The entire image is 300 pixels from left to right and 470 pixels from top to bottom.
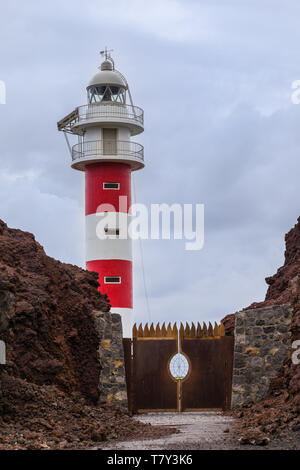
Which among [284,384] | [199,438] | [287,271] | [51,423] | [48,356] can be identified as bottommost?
[199,438]

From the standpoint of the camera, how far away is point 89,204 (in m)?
31.2

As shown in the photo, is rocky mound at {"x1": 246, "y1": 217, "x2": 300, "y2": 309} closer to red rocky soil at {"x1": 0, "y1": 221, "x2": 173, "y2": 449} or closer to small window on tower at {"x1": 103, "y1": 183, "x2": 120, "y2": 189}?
red rocky soil at {"x1": 0, "y1": 221, "x2": 173, "y2": 449}

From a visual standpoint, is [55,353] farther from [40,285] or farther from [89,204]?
[89,204]

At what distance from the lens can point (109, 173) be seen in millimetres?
31297

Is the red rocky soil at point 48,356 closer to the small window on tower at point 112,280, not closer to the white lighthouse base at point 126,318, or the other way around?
the small window on tower at point 112,280

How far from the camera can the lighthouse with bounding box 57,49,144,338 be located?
3062 centimetres

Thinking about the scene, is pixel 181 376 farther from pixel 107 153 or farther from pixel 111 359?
pixel 107 153

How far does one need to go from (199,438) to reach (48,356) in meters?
5.05

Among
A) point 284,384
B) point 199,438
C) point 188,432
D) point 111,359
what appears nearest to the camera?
point 199,438

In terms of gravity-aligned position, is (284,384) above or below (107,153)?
below

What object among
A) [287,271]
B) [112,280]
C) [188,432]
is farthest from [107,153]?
[188,432]

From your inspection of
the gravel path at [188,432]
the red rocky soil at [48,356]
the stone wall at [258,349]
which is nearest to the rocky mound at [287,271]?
the stone wall at [258,349]

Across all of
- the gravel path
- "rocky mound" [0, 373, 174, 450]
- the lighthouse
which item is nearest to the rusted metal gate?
the gravel path
